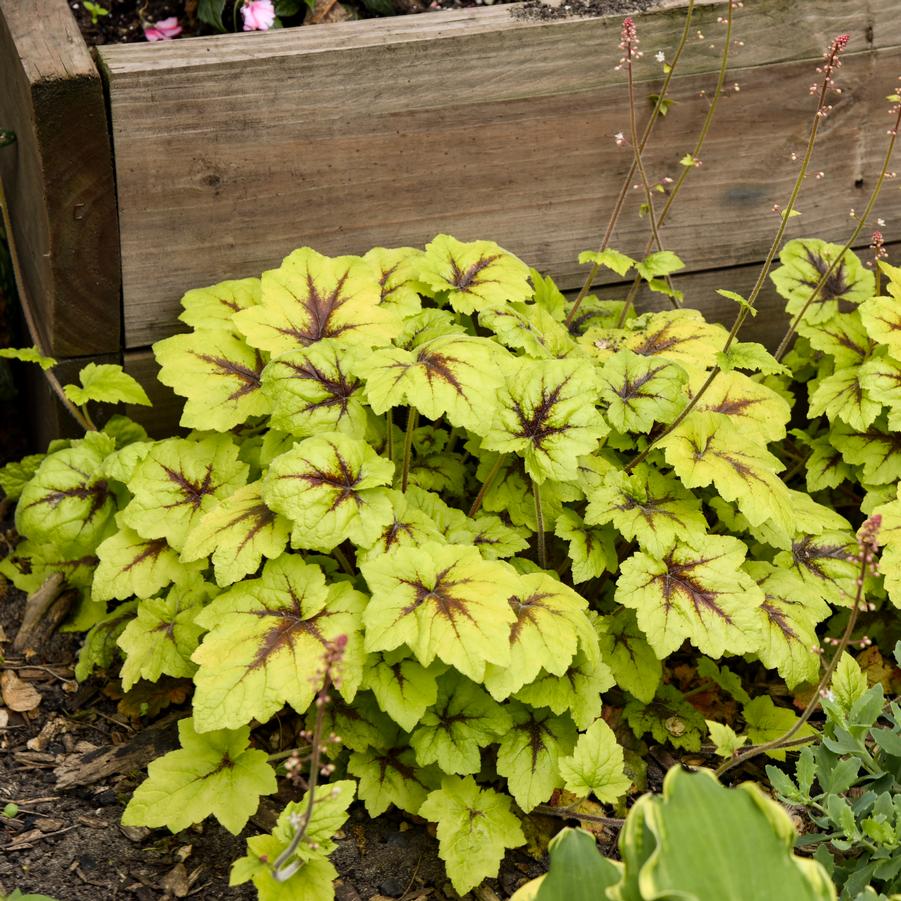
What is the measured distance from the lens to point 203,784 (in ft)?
6.92

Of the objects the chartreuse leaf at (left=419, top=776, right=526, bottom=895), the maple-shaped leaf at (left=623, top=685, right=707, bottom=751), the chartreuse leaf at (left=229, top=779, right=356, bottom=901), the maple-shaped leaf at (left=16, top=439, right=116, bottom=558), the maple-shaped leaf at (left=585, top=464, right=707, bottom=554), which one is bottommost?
the maple-shaped leaf at (left=623, top=685, right=707, bottom=751)

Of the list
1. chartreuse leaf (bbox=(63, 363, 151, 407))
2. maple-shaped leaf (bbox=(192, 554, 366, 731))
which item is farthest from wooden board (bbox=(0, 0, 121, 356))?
maple-shaped leaf (bbox=(192, 554, 366, 731))

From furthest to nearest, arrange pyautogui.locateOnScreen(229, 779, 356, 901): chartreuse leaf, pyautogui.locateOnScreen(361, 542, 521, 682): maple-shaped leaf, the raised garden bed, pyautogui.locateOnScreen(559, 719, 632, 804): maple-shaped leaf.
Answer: the raised garden bed
pyautogui.locateOnScreen(559, 719, 632, 804): maple-shaped leaf
pyautogui.locateOnScreen(361, 542, 521, 682): maple-shaped leaf
pyautogui.locateOnScreen(229, 779, 356, 901): chartreuse leaf

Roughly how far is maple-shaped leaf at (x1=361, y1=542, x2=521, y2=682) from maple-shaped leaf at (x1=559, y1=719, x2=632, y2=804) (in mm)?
266

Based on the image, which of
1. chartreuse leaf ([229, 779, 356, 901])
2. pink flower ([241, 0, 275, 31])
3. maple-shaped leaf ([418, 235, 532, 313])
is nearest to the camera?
chartreuse leaf ([229, 779, 356, 901])

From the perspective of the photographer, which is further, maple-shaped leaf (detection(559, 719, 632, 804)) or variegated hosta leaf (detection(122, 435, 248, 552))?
variegated hosta leaf (detection(122, 435, 248, 552))

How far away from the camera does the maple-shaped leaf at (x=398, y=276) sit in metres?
2.56

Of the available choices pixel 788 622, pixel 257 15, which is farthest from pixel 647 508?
pixel 257 15

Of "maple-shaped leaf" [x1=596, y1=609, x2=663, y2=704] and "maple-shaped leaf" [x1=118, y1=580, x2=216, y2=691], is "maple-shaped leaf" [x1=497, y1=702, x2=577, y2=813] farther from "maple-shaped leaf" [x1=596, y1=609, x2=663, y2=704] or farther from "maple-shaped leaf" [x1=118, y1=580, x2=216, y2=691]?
"maple-shaped leaf" [x1=118, y1=580, x2=216, y2=691]

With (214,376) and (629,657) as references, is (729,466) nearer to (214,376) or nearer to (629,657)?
(629,657)

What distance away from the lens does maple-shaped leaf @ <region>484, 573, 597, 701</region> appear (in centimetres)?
204

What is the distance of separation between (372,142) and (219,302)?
1.76ft

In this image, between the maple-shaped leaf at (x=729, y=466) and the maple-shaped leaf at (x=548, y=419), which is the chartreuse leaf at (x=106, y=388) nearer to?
the maple-shaped leaf at (x=548, y=419)

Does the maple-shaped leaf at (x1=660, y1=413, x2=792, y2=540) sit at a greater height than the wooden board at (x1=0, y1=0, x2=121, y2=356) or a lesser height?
lesser
